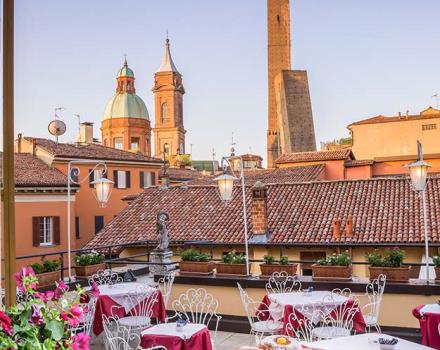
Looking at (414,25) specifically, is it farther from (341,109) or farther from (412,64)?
(341,109)

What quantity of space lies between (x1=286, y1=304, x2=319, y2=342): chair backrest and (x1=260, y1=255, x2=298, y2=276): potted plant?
1.63 meters

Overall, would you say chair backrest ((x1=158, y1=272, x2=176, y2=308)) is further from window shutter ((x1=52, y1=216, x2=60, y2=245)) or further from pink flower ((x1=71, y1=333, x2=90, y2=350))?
window shutter ((x1=52, y1=216, x2=60, y2=245))

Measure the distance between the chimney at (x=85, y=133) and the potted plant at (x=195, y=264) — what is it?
26.5m

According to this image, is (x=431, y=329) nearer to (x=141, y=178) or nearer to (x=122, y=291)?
(x=122, y=291)

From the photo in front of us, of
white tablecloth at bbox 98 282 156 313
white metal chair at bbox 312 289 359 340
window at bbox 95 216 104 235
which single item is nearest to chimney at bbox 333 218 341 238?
white metal chair at bbox 312 289 359 340

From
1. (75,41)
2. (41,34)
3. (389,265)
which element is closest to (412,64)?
(389,265)

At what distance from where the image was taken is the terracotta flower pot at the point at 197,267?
7938 mm

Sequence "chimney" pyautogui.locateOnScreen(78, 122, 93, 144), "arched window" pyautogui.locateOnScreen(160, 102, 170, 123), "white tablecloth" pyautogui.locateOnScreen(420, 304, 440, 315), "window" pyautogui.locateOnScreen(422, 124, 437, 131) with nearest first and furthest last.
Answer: "white tablecloth" pyautogui.locateOnScreen(420, 304, 440, 315) → "window" pyautogui.locateOnScreen(422, 124, 437, 131) → "chimney" pyautogui.locateOnScreen(78, 122, 93, 144) → "arched window" pyautogui.locateOnScreen(160, 102, 170, 123)

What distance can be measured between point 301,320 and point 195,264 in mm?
2745

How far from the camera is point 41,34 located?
2605 millimetres

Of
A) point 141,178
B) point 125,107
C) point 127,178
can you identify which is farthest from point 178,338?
point 125,107

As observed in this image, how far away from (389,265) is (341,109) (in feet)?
94.8

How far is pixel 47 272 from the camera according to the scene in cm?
744

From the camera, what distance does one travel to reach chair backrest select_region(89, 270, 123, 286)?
7.71 metres
